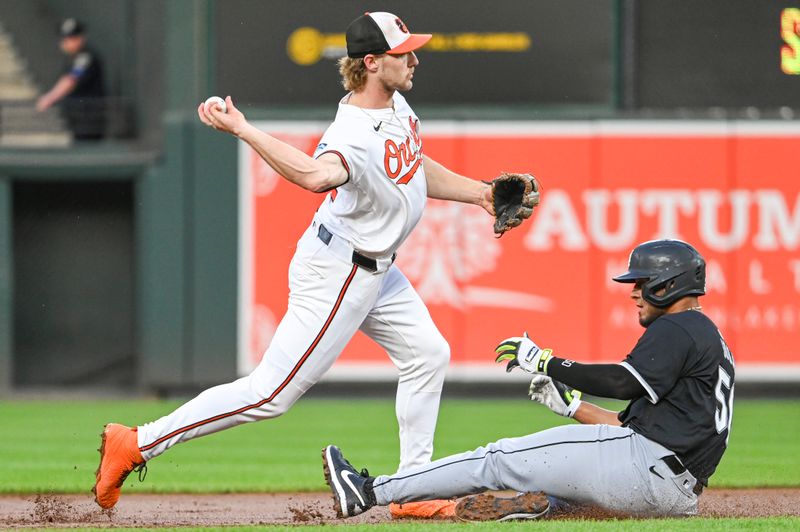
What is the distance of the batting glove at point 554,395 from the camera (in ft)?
16.0

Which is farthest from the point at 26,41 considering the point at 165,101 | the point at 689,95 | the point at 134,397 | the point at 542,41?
the point at 689,95

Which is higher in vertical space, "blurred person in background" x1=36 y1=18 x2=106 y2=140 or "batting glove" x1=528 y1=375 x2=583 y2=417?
"blurred person in background" x1=36 y1=18 x2=106 y2=140

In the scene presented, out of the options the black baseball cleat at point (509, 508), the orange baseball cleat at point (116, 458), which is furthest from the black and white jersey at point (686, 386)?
the orange baseball cleat at point (116, 458)

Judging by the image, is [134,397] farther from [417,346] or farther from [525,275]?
[417,346]

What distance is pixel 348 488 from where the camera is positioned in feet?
15.8

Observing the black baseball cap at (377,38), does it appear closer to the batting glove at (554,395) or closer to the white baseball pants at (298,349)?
the white baseball pants at (298,349)

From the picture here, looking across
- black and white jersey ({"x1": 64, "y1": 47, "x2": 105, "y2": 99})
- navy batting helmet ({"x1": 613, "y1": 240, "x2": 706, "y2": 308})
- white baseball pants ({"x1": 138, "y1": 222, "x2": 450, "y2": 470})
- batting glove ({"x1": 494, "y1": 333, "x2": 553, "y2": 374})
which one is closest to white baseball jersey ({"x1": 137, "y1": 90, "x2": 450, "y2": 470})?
white baseball pants ({"x1": 138, "y1": 222, "x2": 450, "y2": 470})

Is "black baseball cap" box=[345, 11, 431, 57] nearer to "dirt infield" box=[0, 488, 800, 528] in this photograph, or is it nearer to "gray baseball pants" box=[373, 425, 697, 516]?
"gray baseball pants" box=[373, 425, 697, 516]

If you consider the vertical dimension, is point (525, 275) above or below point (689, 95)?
below

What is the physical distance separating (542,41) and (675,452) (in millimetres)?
6970

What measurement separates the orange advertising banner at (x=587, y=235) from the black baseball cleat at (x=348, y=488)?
5.78m

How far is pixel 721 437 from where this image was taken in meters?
4.63

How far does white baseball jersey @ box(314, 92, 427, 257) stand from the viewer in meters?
4.81

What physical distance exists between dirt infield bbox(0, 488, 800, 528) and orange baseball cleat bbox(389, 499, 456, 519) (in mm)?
96
